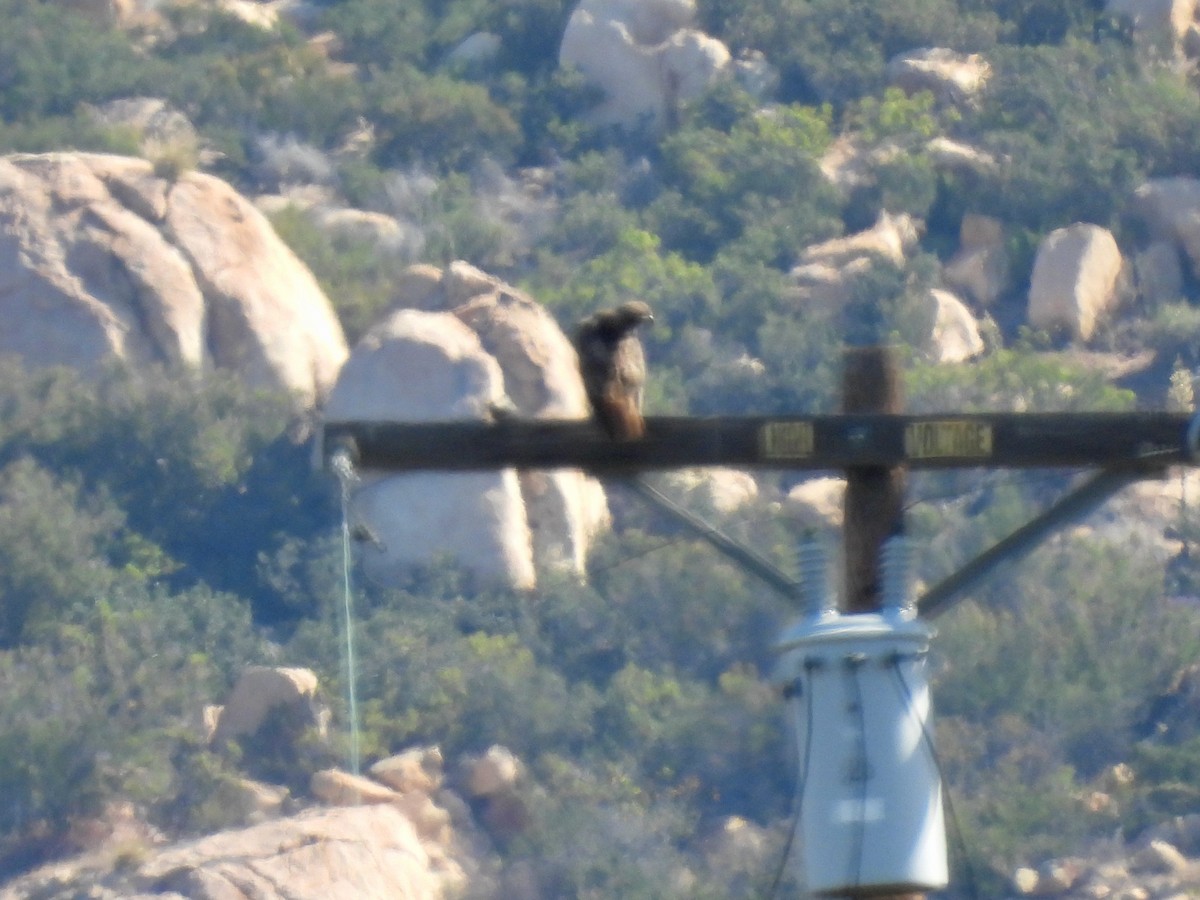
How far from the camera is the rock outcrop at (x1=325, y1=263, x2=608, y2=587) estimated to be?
30859mm

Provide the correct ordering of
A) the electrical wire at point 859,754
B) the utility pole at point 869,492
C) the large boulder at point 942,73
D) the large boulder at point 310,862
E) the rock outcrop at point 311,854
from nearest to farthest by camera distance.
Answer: the electrical wire at point 859,754
the utility pole at point 869,492
the large boulder at point 310,862
the rock outcrop at point 311,854
the large boulder at point 942,73

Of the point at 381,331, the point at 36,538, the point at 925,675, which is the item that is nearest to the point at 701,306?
the point at 381,331

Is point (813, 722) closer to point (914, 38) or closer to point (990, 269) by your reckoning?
point (990, 269)

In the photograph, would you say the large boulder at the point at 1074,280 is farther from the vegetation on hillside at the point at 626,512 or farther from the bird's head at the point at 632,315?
the bird's head at the point at 632,315

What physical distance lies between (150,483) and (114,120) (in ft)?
40.0

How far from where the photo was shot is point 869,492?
674 centimetres

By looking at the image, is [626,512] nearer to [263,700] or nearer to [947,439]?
[263,700]

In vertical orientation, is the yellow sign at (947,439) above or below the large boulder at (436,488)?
above

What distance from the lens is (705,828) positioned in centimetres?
2761

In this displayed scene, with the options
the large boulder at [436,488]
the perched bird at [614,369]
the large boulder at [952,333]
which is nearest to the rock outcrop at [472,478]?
the large boulder at [436,488]

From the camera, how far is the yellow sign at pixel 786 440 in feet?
22.0

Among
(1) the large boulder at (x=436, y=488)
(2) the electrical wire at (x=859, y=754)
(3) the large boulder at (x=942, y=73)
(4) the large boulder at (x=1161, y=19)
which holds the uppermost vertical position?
(4) the large boulder at (x=1161, y=19)

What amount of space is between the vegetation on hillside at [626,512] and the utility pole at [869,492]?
11.4 m

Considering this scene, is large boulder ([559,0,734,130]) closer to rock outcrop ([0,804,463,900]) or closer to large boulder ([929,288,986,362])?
large boulder ([929,288,986,362])
